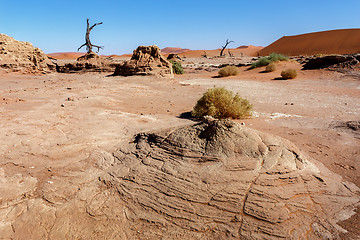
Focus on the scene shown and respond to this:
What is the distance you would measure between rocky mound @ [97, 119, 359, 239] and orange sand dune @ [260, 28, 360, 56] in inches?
1612

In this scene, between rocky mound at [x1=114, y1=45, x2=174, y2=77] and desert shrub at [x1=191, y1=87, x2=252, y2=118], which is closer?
desert shrub at [x1=191, y1=87, x2=252, y2=118]

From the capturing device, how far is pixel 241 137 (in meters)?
2.83

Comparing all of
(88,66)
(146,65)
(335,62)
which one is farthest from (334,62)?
(88,66)

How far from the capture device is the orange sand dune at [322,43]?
125 feet

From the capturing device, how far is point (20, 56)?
12781 millimetres

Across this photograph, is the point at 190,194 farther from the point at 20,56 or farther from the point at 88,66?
the point at 88,66

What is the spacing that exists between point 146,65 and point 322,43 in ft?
146

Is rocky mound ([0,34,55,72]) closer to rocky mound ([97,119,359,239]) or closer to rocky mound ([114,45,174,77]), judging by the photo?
rocky mound ([114,45,174,77])

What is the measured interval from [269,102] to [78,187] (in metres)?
6.46

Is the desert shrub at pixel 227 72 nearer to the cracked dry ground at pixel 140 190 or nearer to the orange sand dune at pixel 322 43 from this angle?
the cracked dry ground at pixel 140 190

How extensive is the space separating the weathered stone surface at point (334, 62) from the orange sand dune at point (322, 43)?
2514 cm

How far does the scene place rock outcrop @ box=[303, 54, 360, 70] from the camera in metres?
13.8

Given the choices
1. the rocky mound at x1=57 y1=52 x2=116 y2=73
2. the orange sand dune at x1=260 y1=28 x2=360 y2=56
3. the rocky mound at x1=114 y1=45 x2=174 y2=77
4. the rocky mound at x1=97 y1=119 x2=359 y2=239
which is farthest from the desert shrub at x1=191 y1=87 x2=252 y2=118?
the orange sand dune at x1=260 y1=28 x2=360 y2=56

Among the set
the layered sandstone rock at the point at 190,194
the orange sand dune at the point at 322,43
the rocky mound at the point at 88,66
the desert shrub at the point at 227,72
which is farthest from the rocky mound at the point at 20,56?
the orange sand dune at the point at 322,43
